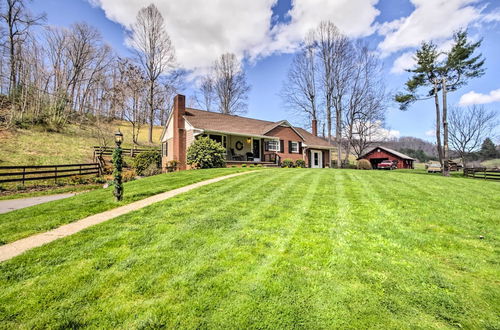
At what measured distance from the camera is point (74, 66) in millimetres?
28547

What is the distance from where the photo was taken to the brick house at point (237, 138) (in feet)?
57.9

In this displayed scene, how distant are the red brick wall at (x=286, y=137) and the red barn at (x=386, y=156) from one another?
1368cm

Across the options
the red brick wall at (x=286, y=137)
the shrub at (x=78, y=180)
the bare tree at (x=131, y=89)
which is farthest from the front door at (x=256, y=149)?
the bare tree at (x=131, y=89)

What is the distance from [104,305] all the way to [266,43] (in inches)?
861

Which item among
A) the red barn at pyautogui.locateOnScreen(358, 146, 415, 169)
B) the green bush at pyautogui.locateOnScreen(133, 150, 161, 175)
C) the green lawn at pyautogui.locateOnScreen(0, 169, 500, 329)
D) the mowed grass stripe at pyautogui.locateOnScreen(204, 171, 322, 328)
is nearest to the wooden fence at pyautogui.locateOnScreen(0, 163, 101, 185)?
the green bush at pyautogui.locateOnScreen(133, 150, 161, 175)

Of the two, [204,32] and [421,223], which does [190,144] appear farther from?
[421,223]

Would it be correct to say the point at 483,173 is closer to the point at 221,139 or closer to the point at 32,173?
the point at 221,139

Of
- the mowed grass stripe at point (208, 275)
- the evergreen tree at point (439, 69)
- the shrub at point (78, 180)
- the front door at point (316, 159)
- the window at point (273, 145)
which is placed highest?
the evergreen tree at point (439, 69)

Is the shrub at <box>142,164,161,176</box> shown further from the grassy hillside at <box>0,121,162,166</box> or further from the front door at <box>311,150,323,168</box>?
the front door at <box>311,150,323,168</box>

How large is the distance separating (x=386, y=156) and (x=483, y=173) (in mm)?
16383

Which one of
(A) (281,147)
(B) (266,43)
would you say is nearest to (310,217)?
(A) (281,147)

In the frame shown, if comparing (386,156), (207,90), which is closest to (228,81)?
(207,90)

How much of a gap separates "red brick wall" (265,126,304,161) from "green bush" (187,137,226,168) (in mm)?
7259

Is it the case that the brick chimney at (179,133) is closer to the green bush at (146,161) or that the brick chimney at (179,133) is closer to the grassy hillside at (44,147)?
the green bush at (146,161)
